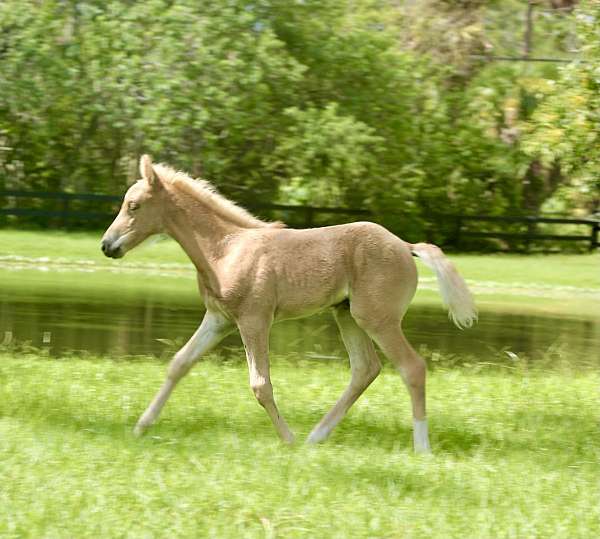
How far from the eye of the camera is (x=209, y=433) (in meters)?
8.01

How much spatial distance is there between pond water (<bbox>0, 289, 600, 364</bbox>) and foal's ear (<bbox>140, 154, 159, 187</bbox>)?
4813 mm

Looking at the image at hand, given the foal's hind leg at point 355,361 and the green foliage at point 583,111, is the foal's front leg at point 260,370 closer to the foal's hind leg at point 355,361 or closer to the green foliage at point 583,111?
the foal's hind leg at point 355,361

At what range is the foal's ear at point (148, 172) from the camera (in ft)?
26.4

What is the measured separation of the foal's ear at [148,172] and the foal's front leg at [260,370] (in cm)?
117

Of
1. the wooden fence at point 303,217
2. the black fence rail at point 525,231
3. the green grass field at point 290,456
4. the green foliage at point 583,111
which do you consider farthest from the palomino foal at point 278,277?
the black fence rail at point 525,231

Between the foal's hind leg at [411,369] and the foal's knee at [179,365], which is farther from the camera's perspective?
the foal's knee at [179,365]

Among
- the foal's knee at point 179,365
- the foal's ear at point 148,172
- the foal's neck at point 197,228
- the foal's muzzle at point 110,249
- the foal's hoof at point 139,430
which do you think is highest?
the foal's ear at point 148,172

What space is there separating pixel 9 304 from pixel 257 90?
55.0 feet

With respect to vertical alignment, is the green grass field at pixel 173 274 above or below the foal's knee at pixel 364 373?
below

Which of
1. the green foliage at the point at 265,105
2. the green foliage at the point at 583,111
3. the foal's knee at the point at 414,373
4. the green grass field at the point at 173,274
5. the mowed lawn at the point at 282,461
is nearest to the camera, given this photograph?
the mowed lawn at the point at 282,461

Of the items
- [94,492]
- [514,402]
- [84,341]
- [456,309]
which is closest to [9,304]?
[84,341]

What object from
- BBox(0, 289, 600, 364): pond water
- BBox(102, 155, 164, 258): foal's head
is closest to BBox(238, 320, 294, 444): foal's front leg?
BBox(102, 155, 164, 258): foal's head

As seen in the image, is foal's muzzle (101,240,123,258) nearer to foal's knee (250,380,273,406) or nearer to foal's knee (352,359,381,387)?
foal's knee (250,380,273,406)

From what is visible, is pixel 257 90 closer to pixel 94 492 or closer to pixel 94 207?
pixel 94 207
